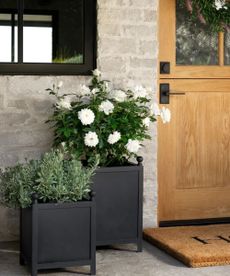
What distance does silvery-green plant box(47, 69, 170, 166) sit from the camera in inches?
196

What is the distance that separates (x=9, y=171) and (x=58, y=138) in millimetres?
456

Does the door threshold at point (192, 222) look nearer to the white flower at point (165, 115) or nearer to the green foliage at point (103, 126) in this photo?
the green foliage at point (103, 126)

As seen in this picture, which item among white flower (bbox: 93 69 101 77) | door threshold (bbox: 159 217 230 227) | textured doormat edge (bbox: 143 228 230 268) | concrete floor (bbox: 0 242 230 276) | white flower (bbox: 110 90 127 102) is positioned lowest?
concrete floor (bbox: 0 242 230 276)

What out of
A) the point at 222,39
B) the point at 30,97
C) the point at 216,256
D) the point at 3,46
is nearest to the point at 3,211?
the point at 30,97

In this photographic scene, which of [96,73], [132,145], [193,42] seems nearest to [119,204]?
[132,145]

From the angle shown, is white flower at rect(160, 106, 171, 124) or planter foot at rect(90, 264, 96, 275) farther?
white flower at rect(160, 106, 171, 124)

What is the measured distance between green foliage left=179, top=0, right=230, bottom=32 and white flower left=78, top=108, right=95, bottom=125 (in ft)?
4.42

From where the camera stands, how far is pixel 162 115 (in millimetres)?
5230

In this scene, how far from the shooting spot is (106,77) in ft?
18.1

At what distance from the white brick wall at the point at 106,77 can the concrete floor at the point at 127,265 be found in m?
0.53

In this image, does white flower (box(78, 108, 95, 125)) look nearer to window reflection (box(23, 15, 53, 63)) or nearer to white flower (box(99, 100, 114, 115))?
white flower (box(99, 100, 114, 115))

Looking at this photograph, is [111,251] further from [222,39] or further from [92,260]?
[222,39]

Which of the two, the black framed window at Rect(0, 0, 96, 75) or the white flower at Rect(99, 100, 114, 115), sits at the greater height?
the black framed window at Rect(0, 0, 96, 75)

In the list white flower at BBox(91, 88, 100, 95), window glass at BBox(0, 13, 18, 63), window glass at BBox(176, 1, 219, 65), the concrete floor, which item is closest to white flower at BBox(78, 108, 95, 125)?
white flower at BBox(91, 88, 100, 95)
